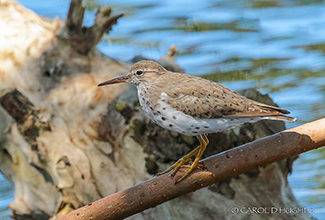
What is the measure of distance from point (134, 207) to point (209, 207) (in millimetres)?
1579

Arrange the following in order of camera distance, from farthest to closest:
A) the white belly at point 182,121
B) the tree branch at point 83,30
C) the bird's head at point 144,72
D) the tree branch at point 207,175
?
the tree branch at point 83,30
the bird's head at point 144,72
the tree branch at point 207,175
the white belly at point 182,121

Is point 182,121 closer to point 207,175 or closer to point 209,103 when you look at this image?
point 209,103

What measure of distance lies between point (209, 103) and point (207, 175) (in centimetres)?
57

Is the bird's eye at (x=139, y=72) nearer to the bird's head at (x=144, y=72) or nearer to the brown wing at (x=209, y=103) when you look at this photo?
the bird's head at (x=144, y=72)

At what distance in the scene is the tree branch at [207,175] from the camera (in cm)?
350

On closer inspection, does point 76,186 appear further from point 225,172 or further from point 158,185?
point 225,172

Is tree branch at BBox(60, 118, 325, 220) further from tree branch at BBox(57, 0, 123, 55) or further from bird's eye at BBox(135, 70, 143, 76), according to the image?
tree branch at BBox(57, 0, 123, 55)

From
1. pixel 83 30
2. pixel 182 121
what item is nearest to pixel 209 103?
pixel 182 121

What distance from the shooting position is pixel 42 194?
17.9ft

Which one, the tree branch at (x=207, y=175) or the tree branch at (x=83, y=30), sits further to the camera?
the tree branch at (x=83, y=30)

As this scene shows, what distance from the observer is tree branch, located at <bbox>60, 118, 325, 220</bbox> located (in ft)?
11.5

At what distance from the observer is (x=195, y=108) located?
3420mm

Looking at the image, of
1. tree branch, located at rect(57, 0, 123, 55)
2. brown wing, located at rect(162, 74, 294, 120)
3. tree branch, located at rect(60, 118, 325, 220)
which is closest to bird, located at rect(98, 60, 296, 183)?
brown wing, located at rect(162, 74, 294, 120)

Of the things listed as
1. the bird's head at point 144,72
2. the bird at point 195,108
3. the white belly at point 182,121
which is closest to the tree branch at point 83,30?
the bird's head at point 144,72
